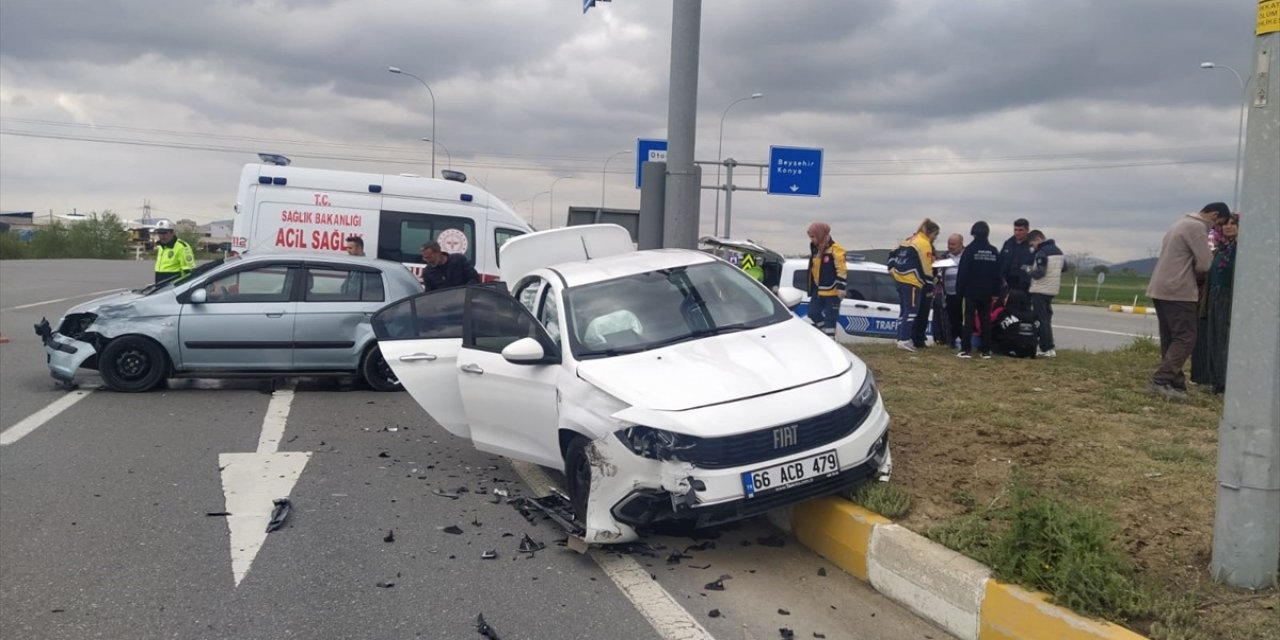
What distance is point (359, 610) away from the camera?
462 cm

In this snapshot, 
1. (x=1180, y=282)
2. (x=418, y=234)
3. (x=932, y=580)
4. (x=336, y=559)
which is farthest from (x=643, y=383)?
(x=418, y=234)

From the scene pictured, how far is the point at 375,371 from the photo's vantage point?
11.3 m

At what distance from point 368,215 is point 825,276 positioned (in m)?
7.17

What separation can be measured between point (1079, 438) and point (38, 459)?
7.79 meters

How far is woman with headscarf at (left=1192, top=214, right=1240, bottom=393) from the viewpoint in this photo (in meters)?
8.62

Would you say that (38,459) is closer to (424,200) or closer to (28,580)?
(28,580)

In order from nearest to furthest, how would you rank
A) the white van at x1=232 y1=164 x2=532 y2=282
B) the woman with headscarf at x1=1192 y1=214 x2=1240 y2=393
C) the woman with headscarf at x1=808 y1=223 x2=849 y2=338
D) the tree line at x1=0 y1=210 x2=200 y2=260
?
1. the woman with headscarf at x1=1192 y1=214 x2=1240 y2=393
2. the woman with headscarf at x1=808 y1=223 x2=849 y2=338
3. the white van at x1=232 y1=164 x2=532 y2=282
4. the tree line at x1=0 y1=210 x2=200 y2=260

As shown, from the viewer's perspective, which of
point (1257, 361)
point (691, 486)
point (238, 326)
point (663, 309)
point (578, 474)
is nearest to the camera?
point (1257, 361)

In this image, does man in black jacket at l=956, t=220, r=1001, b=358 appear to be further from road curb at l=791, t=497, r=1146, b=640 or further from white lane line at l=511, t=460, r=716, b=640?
white lane line at l=511, t=460, r=716, b=640

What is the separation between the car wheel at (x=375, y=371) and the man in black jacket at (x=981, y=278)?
22.2ft

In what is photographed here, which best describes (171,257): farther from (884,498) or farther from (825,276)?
(884,498)

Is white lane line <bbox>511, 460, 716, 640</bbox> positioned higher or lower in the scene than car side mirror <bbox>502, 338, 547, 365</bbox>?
lower

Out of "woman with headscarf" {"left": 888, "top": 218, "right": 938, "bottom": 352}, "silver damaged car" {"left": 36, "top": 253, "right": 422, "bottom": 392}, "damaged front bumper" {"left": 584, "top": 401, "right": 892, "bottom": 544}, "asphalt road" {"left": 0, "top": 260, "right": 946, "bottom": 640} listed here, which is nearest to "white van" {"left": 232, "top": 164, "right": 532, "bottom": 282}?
"silver damaged car" {"left": 36, "top": 253, "right": 422, "bottom": 392}

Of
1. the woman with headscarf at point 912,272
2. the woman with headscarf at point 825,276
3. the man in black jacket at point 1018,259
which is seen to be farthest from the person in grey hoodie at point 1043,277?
the woman with headscarf at point 825,276
